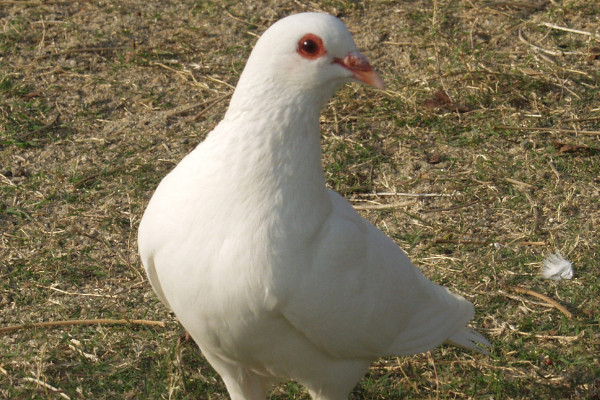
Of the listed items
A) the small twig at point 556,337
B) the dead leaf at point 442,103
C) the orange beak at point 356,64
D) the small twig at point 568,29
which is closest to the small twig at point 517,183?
the dead leaf at point 442,103

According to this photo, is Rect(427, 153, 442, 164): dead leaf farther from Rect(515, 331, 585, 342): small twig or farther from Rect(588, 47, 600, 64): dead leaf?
Rect(588, 47, 600, 64): dead leaf

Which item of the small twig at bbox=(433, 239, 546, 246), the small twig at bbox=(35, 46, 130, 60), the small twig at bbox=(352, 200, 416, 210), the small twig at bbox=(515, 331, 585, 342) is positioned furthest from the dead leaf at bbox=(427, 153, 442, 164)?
the small twig at bbox=(35, 46, 130, 60)

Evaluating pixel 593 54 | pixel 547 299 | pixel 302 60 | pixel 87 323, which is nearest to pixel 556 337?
pixel 547 299

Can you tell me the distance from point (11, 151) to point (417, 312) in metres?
2.95

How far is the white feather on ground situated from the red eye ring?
7.43 ft

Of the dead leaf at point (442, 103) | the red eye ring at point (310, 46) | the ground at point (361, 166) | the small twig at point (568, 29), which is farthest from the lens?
the small twig at point (568, 29)

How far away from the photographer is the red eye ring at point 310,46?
248cm

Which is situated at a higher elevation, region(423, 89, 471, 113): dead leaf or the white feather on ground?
region(423, 89, 471, 113): dead leaf

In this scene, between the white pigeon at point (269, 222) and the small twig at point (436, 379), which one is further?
the small twig at point (436, 379)

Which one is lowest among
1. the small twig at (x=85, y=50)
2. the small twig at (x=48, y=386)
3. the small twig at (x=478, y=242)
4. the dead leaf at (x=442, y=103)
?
the small twig at (x=48, y=386)

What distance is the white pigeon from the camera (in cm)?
252

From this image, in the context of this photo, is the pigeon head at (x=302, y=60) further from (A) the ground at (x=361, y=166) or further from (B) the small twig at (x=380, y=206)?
(B) the small twig at (x=380, y=206)

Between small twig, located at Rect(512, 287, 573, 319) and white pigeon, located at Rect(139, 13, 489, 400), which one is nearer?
white pigeon, located at Rect(139, 13, 489, 400)

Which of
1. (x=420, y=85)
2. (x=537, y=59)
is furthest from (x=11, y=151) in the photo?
(x=537, y=59)
